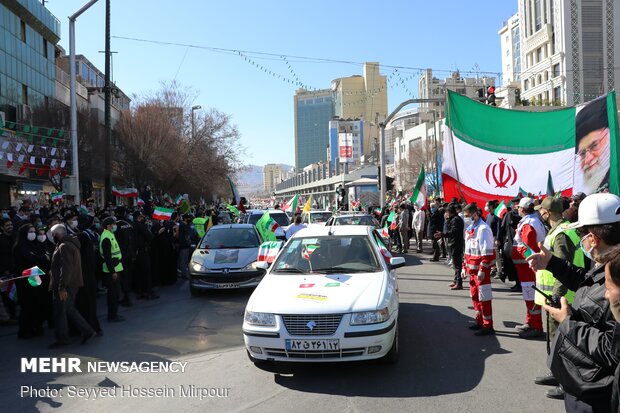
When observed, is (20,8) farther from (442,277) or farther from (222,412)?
(222,412)

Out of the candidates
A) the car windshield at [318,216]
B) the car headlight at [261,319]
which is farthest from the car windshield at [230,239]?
the car windshield at [318,216]

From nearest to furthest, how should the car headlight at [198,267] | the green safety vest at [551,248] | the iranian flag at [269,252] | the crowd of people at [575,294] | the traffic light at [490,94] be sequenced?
the crowd of people at [575,294] → the green safety vest at [551,248] → the iranian flag at [269,252] → the car headlight at [198,267] → the traffic light at [490,94]

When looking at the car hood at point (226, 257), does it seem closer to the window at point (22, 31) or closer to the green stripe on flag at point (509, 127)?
the green stripe on flag at point (509, 127)

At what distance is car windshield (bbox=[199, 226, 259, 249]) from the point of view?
11.7 m

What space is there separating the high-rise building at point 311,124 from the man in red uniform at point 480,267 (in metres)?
103

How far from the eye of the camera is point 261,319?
17.8ft

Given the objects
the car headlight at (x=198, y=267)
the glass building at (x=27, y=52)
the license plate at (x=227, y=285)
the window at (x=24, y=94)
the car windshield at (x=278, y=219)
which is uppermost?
the glass building at (x=27, y=52)

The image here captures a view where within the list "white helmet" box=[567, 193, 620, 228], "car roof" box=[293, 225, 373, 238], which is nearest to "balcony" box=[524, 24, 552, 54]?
"car roof" box=[293, 225, 373, 238]

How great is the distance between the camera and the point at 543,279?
5723 millimetres

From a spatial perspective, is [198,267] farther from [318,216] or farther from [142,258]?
[318,216]

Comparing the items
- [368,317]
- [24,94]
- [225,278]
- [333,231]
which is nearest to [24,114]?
[24,94]

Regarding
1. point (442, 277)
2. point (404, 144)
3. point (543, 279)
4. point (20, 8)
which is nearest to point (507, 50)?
point (404, 144)

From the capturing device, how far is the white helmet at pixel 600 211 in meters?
2.86

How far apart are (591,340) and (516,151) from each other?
6.97 metres
